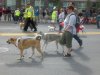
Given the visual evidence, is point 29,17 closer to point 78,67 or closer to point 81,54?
point 81,54

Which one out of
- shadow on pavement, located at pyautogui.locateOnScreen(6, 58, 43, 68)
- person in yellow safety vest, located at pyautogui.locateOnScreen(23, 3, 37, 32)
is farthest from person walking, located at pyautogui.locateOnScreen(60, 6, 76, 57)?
person in yellow safety vest, located at pyautogui.locateOnScreen(23, 3, 37, 32)

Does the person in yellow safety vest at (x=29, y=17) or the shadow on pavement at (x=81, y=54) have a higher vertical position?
the person in yellow safety vest at (x=29, y=17)

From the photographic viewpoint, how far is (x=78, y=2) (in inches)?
2208

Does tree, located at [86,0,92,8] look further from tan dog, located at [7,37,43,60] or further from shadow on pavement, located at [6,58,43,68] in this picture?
shadow on pavement, located at [6,58,43,68]

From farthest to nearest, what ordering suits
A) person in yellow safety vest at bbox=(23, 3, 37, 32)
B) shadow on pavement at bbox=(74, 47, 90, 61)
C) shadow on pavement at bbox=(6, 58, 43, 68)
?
person in yellow safety vest at bbox=(23, 3, 37, 32) < shadow on pavement at bbox=(74, 47, 90, 61) < shadow on pavement at bbox=(6, 58, 43, 68)

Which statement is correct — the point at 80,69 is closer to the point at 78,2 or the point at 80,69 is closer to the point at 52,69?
the point at 52,69

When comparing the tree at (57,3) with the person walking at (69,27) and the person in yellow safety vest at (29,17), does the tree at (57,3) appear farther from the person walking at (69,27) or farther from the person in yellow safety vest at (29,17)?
the person walking at (69,27)

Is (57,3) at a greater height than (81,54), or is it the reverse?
(57,3)

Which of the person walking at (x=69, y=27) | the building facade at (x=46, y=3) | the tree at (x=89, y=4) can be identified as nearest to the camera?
the person walking at (x=69, y=27)

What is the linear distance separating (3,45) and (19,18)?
68.7 ft

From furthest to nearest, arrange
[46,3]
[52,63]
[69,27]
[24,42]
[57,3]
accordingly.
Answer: [46,3] → [57,3] → [69,27] → [24,42] → [52,63]

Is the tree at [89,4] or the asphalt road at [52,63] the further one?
the tree at [89,4]

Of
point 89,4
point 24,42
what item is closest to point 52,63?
point 24,42

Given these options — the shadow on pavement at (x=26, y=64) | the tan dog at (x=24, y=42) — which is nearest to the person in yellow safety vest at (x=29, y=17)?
the tan dog at (x=24, y=42)
